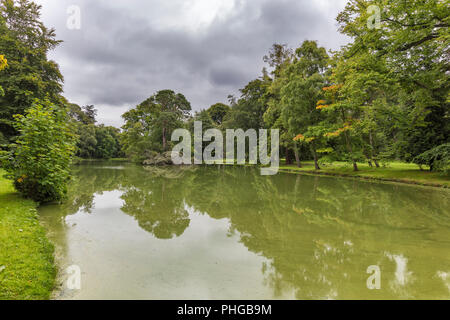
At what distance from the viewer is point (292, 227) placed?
5262 mm

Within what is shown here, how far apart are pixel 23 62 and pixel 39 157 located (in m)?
15.1

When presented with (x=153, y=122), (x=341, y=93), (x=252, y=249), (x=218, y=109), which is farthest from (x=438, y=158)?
(x=218, y=109)

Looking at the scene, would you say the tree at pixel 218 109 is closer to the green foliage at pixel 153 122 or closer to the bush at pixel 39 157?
the green foliage at pixel 153 122

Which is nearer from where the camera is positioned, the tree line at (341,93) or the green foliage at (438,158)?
the tree line at (341,93)

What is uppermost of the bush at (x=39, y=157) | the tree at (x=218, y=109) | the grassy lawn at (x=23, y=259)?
the tree at (x=218, y=109)

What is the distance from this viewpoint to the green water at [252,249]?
9.07 feet

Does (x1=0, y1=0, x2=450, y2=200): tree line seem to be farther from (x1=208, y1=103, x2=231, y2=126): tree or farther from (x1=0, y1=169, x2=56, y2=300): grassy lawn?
(x1=208, y1=103, x2=231, y2=126): tree

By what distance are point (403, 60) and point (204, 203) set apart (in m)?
12.6

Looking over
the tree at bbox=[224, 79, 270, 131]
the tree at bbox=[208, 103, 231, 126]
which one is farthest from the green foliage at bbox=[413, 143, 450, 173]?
the tree at bbox=[208, 103, 231, 126]

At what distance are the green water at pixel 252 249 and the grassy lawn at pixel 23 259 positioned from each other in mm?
230

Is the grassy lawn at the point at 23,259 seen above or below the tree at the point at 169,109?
below

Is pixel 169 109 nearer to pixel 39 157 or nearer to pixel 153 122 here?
pixel 153 122

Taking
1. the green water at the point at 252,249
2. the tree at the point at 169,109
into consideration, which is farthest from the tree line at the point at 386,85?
the tree at the point at 169,109

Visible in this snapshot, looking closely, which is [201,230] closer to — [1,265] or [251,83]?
[1,265]
